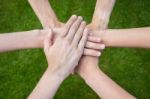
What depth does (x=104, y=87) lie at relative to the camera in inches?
57.3

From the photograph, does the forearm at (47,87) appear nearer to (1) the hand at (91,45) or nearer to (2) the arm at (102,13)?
(1) the hand at (91,45)

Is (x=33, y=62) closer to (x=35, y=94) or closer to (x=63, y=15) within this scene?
(x=63, y=15)

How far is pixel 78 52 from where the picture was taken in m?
1.53

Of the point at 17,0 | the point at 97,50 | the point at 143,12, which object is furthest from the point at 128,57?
the point at 17,0

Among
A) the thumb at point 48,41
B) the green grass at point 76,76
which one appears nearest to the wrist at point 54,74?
the thumb at point 48,41

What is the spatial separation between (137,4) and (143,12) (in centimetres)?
7

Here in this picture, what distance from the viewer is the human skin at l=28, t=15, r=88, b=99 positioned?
150 cm

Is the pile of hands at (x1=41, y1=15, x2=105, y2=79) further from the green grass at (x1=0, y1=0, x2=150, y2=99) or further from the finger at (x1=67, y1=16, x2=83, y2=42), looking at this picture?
the green grass at (x1=0, y1=0, x2=150, y2=99)

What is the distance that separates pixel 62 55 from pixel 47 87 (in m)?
0.15

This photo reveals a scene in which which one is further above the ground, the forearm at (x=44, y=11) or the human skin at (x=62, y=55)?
the forearm at (x=44, y=11)

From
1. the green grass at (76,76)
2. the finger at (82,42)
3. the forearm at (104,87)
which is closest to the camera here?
the forearm at (104,87)

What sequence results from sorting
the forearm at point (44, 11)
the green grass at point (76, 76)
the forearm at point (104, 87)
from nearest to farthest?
the forearm at point (104, 87) → the forearm at point (44, 11) → the green grass at point (76, 76)

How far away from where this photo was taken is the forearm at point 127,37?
4.86ft

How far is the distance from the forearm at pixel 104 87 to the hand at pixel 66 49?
0.09m
